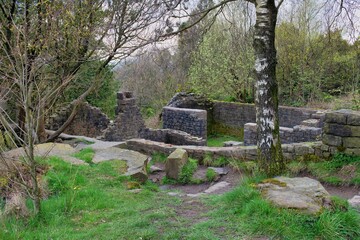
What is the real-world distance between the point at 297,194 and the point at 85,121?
13.5 m

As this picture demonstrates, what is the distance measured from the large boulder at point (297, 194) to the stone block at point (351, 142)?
2.40m

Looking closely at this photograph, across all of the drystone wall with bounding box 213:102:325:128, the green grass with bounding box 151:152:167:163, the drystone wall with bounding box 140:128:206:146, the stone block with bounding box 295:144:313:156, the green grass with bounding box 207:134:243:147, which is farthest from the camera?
the green grass with bounding box 207:134:243:147

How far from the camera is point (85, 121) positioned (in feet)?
53.6

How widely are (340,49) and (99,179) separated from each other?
1755 centimetres

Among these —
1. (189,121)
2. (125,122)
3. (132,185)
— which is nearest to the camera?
(132,185)

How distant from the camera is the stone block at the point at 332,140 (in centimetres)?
662

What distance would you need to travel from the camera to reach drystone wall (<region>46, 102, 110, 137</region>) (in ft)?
52.7

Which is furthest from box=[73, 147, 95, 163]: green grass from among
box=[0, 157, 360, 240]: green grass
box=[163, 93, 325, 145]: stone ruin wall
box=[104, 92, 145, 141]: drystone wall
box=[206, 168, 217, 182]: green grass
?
box=[104, 92, 145, 141]: drystone wall

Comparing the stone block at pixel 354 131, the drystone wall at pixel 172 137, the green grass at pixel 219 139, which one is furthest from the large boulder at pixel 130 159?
the green grass at pixel 219 139

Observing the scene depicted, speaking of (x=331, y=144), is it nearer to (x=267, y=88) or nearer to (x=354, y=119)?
(x=354, y=119)

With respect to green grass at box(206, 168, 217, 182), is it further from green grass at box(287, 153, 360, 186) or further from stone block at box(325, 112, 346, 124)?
stone block at box(325, 112, 346, 124)

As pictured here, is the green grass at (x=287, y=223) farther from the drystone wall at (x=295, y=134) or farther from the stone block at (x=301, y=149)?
the drystone wall at (x=295, y=134)

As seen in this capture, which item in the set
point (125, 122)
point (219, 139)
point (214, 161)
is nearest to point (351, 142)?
point (214, 161)

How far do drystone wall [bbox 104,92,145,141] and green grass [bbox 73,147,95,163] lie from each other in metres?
6.26
